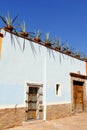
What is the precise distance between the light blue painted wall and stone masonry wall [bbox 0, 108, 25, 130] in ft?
1.15

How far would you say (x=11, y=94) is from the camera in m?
10.5

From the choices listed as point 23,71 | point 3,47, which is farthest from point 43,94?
point 3,47

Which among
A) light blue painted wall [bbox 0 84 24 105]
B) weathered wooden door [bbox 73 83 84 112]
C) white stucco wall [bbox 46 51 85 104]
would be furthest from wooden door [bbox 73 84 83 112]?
light blue painted wall [bbox 0 84 24 105]

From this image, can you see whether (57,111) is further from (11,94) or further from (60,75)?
(11,94)

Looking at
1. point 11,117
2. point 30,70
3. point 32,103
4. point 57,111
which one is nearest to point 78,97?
point 57,111

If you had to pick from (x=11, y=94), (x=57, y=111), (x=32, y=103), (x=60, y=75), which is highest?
(x=60, y=75)

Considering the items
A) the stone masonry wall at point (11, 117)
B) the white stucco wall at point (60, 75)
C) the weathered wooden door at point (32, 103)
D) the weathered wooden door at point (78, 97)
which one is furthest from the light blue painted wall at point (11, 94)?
the weathered wooden door at point (78, 97)

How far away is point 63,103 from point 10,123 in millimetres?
5473

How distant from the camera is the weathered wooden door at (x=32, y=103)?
11.9 meters

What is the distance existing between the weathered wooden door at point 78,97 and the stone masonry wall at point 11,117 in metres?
6.74

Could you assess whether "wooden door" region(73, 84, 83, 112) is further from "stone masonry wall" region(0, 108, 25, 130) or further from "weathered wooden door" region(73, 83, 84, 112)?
"stone masonry wall" region(0, 108, 25, 130)

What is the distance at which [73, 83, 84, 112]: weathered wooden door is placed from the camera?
16.9m

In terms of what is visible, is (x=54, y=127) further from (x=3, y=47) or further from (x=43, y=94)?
(x=3, y=47)

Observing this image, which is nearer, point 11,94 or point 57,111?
point 11,94
